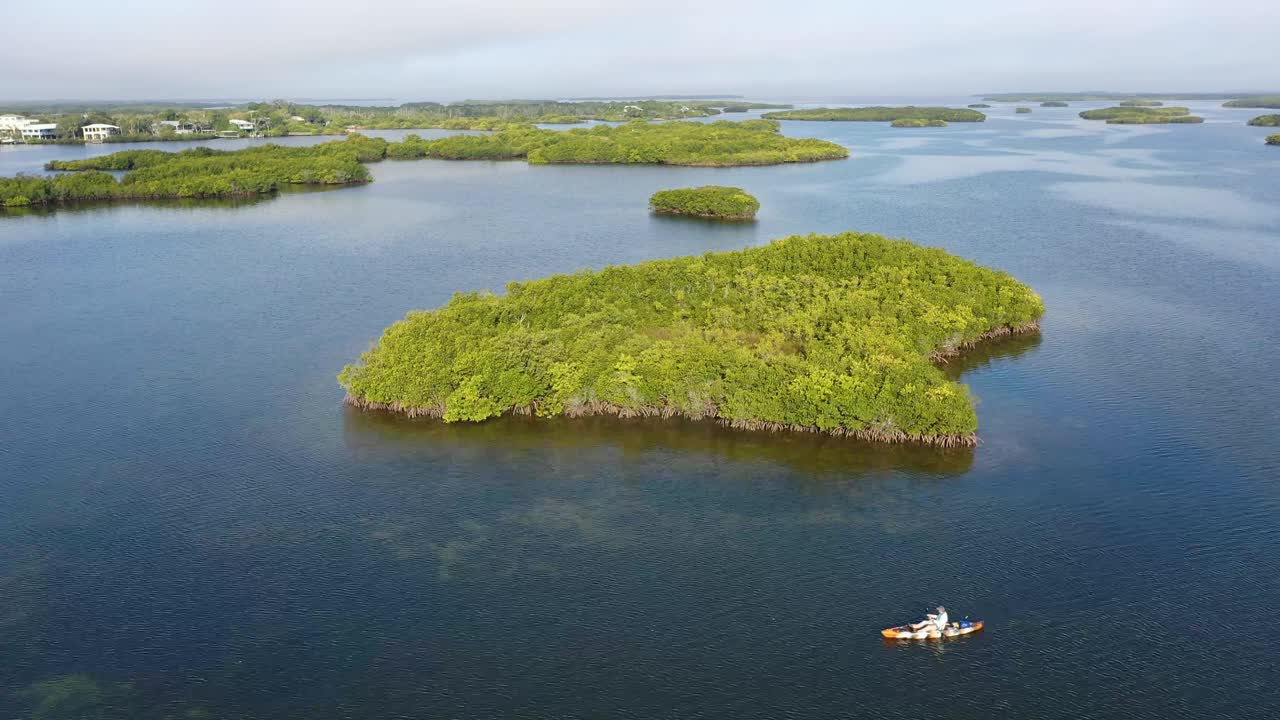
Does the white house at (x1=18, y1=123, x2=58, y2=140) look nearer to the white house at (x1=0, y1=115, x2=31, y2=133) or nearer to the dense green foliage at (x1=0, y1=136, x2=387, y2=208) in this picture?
the white house at (x1=0, y1=115, x2=31, y2=133)

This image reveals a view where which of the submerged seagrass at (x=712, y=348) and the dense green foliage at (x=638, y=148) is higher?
the dense green foliage at (x=638, y=148)

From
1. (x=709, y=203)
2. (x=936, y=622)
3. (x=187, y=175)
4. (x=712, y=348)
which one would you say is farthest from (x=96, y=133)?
(x=936, y=622)

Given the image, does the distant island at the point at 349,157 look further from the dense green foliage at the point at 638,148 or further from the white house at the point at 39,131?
the white house at the point at 39,131

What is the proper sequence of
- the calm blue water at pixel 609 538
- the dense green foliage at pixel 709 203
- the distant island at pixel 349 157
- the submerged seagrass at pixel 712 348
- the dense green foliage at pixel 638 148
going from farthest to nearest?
1. the dense green foliage at pixel 638 148
2. the distant island at pixel 349 157
3. the dense green foliage at pixel 709 203
4. the submerged seagrass at pixel 712 348
5. the calm blue water at pixel 609 538

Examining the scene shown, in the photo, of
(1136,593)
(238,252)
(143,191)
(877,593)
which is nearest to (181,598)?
(877,593)

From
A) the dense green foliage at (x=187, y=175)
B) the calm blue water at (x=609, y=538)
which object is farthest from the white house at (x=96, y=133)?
the calm blue water at (x=609, y=538)

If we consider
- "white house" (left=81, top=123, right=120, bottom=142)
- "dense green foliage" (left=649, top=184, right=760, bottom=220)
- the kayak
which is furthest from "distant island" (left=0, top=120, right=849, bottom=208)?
the kayak

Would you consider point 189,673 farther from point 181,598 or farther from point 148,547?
point 148,547

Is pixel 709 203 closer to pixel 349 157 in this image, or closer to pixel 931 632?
pixel 349 157
